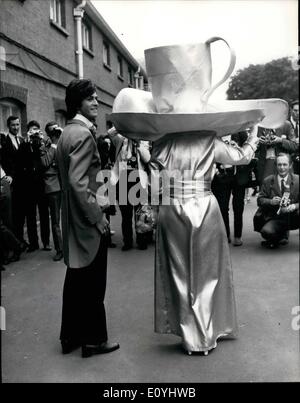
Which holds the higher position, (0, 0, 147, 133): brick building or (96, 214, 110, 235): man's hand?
(0, 0, 147, 133): brick building

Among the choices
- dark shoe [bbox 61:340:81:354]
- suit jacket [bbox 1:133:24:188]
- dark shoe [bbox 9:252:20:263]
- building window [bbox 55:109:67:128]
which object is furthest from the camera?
building window [bbox 55:109:67:128]

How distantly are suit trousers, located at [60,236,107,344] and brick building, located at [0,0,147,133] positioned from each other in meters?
1.83

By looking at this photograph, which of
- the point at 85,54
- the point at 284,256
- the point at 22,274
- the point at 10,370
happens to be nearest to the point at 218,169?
the point at 284,256

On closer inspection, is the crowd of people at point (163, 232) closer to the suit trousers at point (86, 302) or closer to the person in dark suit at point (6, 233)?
the suit trousers at point (86, 302)

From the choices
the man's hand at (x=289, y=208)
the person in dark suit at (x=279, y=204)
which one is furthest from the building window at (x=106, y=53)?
the man's hand at (x=289, y=208)

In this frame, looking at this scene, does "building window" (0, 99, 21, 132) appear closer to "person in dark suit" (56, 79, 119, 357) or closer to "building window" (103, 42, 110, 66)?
"building window" (103, 42, 110, 66)

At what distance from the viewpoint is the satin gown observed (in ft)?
11.5

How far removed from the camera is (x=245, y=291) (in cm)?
495

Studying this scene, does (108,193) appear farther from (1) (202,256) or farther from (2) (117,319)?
(2) (117,319)

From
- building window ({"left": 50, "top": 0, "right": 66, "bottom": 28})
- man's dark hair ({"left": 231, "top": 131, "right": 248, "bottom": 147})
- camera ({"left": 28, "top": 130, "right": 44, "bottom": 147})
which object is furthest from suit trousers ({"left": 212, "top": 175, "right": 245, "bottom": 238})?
building window ({"left": 50, "top": 0, "right": 66, "bottom": 28})

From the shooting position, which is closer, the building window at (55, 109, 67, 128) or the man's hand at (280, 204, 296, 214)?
the man's hand at (280, 204, 296, 214)

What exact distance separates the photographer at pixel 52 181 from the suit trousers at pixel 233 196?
2174 millimetres

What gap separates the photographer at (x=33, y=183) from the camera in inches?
258

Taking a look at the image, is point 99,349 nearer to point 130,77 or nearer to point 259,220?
point 130,77
